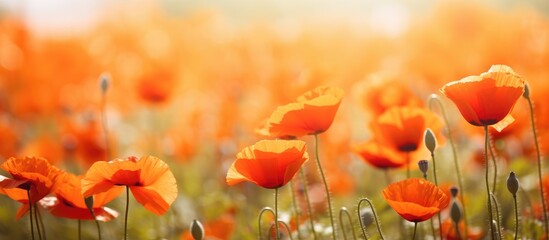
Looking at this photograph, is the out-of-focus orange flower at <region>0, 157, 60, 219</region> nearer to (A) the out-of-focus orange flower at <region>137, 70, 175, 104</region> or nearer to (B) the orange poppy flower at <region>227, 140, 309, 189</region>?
(B) the orange poppy flower at <region>227, 140, 309, 189</region>

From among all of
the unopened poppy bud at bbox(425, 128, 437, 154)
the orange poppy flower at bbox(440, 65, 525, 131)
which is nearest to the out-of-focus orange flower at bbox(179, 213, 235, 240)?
the unopened poppy bud at bbox(425, 128, 437, 154)

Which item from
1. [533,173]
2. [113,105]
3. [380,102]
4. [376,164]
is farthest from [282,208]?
[113,105]

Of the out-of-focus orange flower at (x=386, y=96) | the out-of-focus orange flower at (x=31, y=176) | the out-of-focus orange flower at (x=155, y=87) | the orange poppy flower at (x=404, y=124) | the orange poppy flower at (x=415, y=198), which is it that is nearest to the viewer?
the orange poppy flower at (x=415, y=198)

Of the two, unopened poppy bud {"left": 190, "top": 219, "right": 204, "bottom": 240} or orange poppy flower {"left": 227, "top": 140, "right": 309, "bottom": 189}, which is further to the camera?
unopened poppy bud {"left": 190, "top": 219, "right": 204, "bottom": 240}

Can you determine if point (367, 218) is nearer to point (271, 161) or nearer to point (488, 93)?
point (271, 161)

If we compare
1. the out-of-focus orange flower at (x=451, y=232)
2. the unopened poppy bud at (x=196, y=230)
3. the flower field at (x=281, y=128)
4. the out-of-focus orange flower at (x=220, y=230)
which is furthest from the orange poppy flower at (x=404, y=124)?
the out-of-focus orange flower at (x=220, y=230)

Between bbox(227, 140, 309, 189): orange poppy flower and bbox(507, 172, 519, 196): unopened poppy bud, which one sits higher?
bbox(227, 140, 309, 189): orange poppy flower

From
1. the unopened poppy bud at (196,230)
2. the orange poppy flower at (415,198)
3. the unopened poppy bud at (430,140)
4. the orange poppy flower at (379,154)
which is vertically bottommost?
the unopened poppy bud at (196,230)

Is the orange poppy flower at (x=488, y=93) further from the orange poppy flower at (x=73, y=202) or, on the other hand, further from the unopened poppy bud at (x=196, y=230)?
the orange poppy flower at (x=73, y=202)
